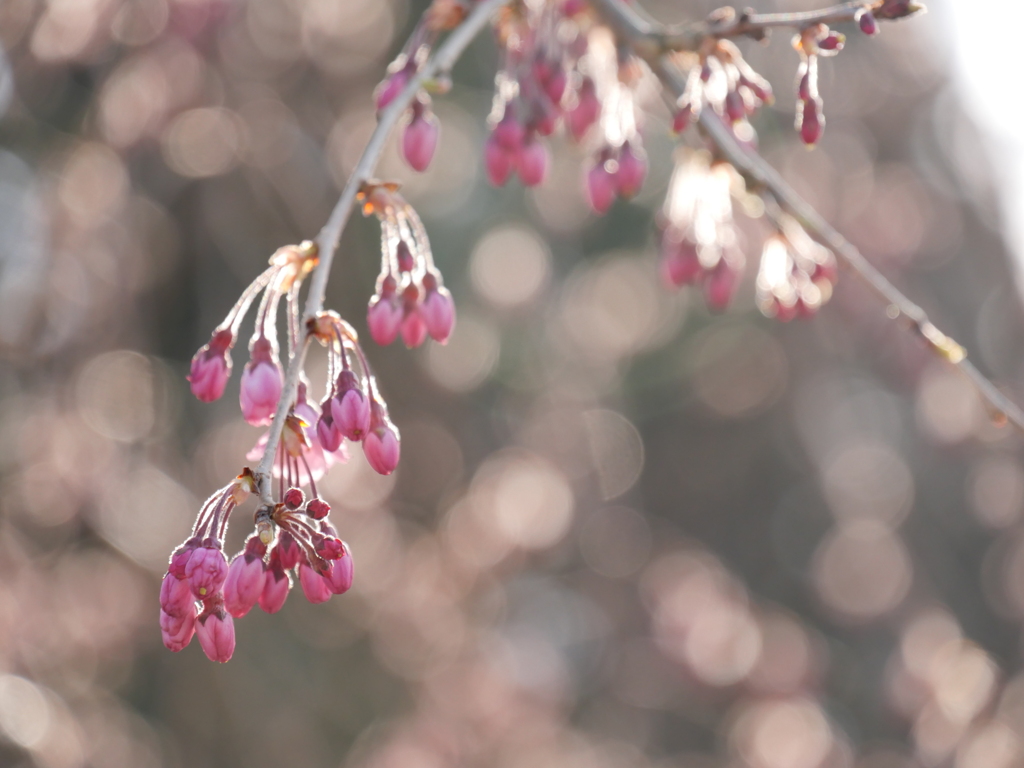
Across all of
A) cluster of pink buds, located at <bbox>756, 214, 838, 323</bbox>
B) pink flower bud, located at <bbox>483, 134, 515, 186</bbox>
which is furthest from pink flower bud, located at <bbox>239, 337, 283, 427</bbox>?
cluster of pink buds, located at <bbox>756, 214, 838, 323</bbox>

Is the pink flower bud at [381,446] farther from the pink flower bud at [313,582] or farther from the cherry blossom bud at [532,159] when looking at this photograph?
the cherry blossom bud at [532,159]

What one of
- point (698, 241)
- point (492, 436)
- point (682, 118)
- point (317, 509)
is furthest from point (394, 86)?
point (492, 436)

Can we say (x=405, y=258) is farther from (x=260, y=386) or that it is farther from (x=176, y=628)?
(x=176, y=628)

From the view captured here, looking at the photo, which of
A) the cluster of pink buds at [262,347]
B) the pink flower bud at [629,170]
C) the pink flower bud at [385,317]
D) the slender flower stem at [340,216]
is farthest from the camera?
the pink flower bud at [629,170]

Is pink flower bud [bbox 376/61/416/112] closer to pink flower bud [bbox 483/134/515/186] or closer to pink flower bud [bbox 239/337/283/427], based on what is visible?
pink flower bud [bbox 483/134/515/186]

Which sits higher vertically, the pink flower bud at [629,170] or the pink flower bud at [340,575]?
the pink flower bud at [629,170]

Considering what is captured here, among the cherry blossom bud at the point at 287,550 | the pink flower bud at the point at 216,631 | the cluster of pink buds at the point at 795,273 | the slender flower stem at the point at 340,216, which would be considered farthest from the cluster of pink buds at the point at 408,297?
the cluster of pink buds at the point at 795,273

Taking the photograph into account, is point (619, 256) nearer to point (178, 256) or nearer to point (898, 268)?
point (898, 268)
